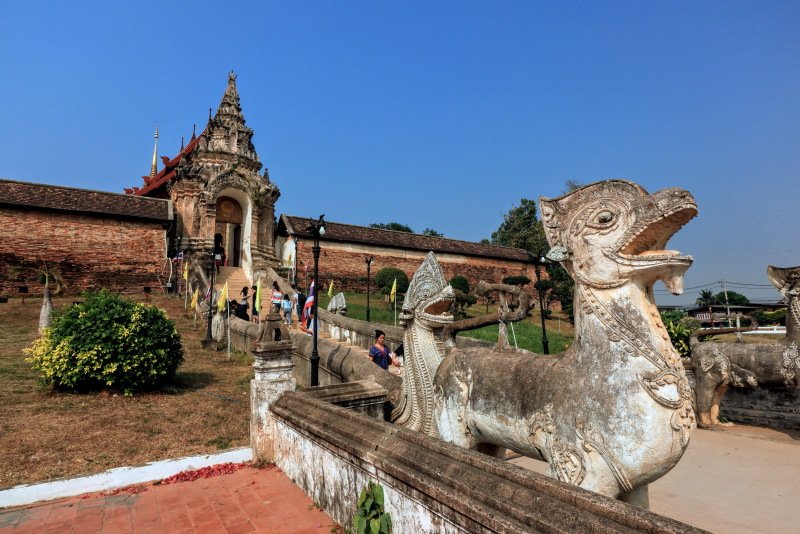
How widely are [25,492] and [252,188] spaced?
68.4 ft

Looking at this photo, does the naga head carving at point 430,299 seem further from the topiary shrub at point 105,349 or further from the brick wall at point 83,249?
the brick wall at point 83,249

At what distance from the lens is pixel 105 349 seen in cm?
846

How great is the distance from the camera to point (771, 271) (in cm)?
716

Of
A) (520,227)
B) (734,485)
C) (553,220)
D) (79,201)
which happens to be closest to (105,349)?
(553,220)

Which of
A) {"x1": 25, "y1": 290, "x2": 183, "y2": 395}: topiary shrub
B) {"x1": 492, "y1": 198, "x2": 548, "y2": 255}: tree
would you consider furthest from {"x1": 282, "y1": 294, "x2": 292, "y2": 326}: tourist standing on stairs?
{"x1": 492, "y1": 198, "x2": 548, "y2": 255}: tree

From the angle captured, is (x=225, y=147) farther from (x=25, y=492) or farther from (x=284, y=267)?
(x=25, y=492)

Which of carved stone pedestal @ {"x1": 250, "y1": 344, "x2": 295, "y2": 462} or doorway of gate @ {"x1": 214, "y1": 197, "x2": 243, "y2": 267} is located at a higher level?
doorway of gate @ {"x1": 214, "y1": 197, "x2": 243, "y2": 267}

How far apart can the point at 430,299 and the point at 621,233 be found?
6.16 ft

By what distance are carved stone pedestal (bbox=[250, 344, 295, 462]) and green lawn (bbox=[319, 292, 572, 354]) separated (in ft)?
29.7

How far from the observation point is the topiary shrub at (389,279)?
86.0ft

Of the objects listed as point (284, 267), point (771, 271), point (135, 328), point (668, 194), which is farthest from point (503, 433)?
point (284, 267)

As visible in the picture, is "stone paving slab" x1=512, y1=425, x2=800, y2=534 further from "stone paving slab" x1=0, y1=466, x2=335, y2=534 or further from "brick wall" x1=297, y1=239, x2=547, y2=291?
"brick wall" x1=297, y1=239, x2=547, y2=291

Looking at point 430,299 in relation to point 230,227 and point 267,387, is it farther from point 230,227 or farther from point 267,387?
point 230,227

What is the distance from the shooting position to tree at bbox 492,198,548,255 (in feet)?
159
